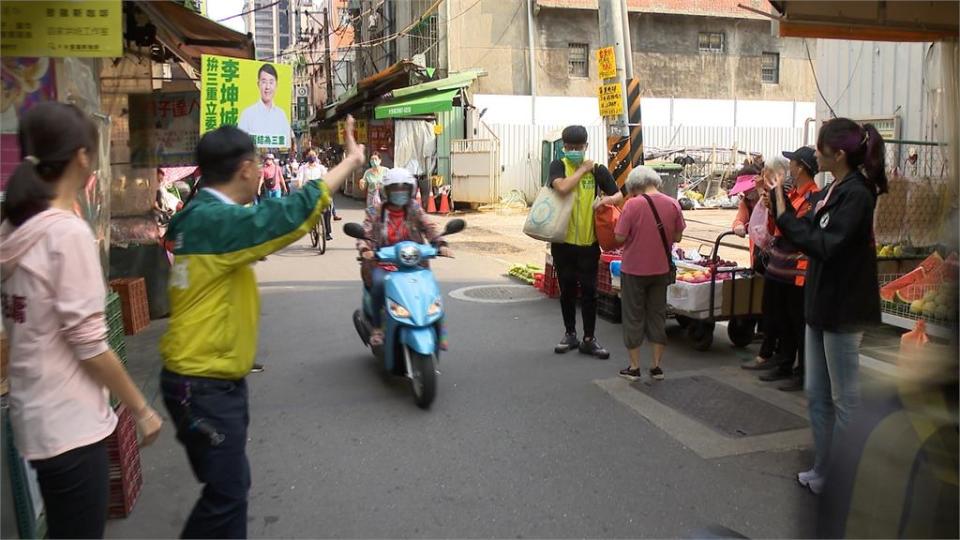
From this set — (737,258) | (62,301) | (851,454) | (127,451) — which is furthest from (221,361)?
(737,258)

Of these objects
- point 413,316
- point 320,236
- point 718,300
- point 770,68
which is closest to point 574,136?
point 718,300

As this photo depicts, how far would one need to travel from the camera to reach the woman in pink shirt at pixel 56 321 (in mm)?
2236

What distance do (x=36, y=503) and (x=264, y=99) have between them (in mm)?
3707

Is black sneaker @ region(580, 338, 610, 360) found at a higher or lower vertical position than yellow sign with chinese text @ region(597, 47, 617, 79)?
lower

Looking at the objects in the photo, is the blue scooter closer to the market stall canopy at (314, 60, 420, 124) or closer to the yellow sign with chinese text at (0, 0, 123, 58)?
the yellow sign with chinese text at (0, 0, 123, 58)

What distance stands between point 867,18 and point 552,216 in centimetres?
287

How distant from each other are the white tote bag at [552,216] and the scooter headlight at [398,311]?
5.65ft

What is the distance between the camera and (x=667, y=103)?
26.0m

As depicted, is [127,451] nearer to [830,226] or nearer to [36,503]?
[36,503]

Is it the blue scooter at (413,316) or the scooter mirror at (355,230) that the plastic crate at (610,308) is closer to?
the blue scooter at (413,316)

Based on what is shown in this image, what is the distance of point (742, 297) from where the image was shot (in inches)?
267

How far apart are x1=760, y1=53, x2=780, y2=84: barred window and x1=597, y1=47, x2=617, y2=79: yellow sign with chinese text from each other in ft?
69.1

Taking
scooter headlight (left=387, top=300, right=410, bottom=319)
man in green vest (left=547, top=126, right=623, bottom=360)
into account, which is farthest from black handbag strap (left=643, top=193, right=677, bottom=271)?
scooter headlight (left=387, top=300, right=410, bottom=319)

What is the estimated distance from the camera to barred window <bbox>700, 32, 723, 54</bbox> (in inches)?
1061
